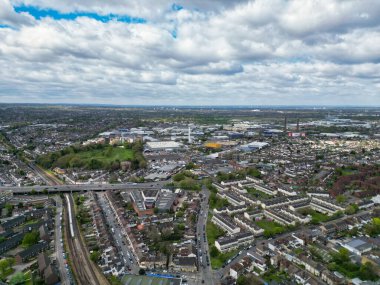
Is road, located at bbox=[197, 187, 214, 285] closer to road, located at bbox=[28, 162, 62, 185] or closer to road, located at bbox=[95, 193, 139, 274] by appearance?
road, located at bbox=[95, 193, 139, 274]

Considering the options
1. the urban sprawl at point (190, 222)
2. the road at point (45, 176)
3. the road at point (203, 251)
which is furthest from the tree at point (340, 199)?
the road at point (45, 176)

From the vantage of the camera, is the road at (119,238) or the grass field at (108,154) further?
the grass field at (108,154)

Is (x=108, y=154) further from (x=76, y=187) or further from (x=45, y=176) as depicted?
(x=76, y=187)

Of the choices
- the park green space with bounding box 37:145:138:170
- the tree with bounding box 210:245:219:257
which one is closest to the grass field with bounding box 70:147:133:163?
the park green space with bounding box 37:145:138:170

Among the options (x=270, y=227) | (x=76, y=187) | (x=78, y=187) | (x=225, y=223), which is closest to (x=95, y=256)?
(x=225, y=223)

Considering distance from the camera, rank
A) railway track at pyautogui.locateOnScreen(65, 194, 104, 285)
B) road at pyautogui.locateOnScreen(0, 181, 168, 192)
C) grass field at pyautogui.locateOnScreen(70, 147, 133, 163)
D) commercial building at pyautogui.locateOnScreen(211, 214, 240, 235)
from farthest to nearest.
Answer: grass field at pyautogui.locateOnScreen(70, 147, 133, 163)
road at pyautogui.locateOnScreen(0, 181, 168, 192)
commercial building at pyautogui.locateOnScreen(211, 214, 240, 235)
railway track at pyautogui.locateOnScreen(65, 194, 104, 285)

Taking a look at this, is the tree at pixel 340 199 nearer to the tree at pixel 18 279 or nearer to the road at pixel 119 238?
the road at pixel 119 238
